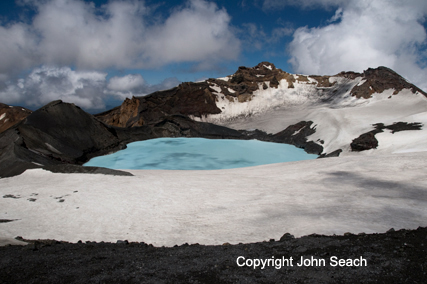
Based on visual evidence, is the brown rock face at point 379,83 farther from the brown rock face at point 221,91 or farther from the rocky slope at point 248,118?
the rocky slope at point 248,118

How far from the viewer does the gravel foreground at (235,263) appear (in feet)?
9.89

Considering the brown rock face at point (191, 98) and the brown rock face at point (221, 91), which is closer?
the brown rock face at point (221, 91)

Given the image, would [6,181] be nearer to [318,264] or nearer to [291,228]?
[291,228]

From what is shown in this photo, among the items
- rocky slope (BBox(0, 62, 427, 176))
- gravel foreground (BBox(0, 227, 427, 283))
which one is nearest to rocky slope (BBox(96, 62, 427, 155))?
rocky slope (BBox(0, 62, 427, 176))

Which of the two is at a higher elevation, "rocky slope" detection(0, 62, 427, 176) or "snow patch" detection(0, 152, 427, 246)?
"rocky slope" detection(0, 62, 427, 176)

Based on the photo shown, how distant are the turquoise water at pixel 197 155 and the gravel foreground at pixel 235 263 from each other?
17.7m

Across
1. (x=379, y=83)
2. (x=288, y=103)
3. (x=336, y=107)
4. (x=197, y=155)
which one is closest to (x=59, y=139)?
(x=197, y=155)

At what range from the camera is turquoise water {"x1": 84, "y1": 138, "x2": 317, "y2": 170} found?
73.3 feet

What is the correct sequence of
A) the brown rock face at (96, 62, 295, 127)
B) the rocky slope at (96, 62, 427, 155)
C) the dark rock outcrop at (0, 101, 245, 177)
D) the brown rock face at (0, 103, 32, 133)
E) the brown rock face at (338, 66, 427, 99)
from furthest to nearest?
the brown rock face at (0, 103, 32, 133)
the brown rock face at (96, 62, 295, 127)
the brown rock face at (338, 66, 427, 99)
the rocky slope at (96, 62, 427, 155)
the dark rock outcrop at (0, 101, 245, 177)

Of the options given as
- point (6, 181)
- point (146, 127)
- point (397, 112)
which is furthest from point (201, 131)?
point (6, 181)

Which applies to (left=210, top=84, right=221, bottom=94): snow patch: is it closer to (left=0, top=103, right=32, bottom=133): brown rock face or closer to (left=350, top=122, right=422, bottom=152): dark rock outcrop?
(left=350, top=122, right=422, bottom=152): dark rock outcrop

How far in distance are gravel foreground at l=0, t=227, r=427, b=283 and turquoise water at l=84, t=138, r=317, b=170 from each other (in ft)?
58.1

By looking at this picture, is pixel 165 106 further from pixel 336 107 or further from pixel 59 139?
pixel 336 107

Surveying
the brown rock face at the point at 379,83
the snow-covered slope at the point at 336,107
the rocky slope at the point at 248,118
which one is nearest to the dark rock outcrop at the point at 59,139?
the rocky slope at the point at 248,118
